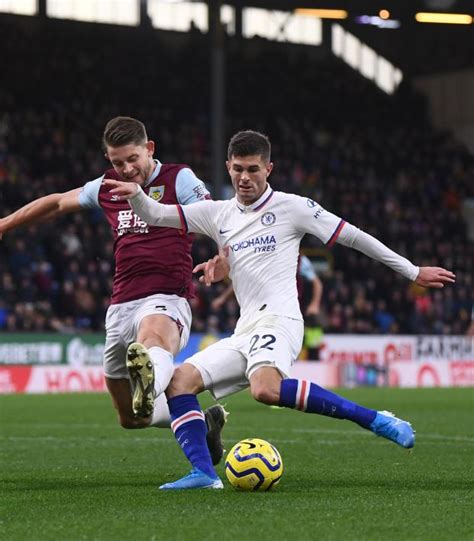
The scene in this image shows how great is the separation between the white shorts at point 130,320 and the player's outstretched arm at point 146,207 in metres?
0.58

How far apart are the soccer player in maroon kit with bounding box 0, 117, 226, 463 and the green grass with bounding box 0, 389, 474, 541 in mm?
704

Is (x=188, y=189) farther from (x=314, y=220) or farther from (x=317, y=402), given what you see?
(x=317, y=402)

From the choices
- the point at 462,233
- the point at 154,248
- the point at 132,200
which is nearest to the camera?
the point at 132,200

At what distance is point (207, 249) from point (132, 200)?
772 inches

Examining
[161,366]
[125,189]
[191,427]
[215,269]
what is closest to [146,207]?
[125,189]

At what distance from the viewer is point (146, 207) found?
7.46 metres

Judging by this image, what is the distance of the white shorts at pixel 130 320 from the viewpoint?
26.2ft

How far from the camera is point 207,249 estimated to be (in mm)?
27000

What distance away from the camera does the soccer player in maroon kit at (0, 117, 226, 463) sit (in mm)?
7902

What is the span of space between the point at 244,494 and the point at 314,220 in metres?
1.67

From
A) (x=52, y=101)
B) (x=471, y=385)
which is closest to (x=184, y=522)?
(x=471, y=385)

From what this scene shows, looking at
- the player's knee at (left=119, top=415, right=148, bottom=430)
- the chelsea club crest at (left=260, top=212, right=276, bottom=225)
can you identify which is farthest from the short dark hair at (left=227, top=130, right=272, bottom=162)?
the player's knee at (left=119, top=415, right=148, bottom=430)

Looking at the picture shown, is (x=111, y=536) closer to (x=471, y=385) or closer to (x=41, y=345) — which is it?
(x=41, y=345)

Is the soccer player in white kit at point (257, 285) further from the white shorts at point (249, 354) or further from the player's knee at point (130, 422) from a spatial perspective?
the player's knee at point (130, 422)
